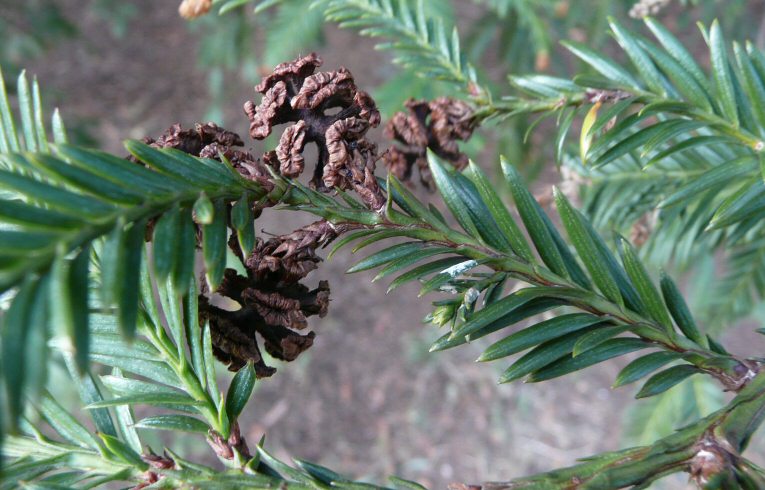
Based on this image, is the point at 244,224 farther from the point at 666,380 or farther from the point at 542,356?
the point at 666,380

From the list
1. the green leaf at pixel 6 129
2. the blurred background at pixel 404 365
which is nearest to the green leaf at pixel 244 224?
the green leaf at pixel 6 129

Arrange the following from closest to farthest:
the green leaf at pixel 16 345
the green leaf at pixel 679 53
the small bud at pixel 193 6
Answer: the green leaf at pixel 16 345 → the green leaf at pixel 679 53 → the small bud at pixel 193 6

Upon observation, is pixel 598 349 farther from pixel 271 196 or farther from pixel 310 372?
pixel 310 372

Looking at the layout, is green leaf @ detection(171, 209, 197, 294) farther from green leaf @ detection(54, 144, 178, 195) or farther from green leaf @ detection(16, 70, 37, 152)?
green leaf @ detection(16, 70, 37, 152)

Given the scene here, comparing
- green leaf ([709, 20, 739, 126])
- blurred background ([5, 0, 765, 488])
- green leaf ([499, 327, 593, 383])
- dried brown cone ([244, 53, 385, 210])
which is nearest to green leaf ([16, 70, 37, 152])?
dried brown cone ([244, 53, 385, 210])

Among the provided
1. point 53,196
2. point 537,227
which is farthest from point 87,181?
point 537,227

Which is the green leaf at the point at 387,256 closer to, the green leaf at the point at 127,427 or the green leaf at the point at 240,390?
the green leaf at the point at 240,390
